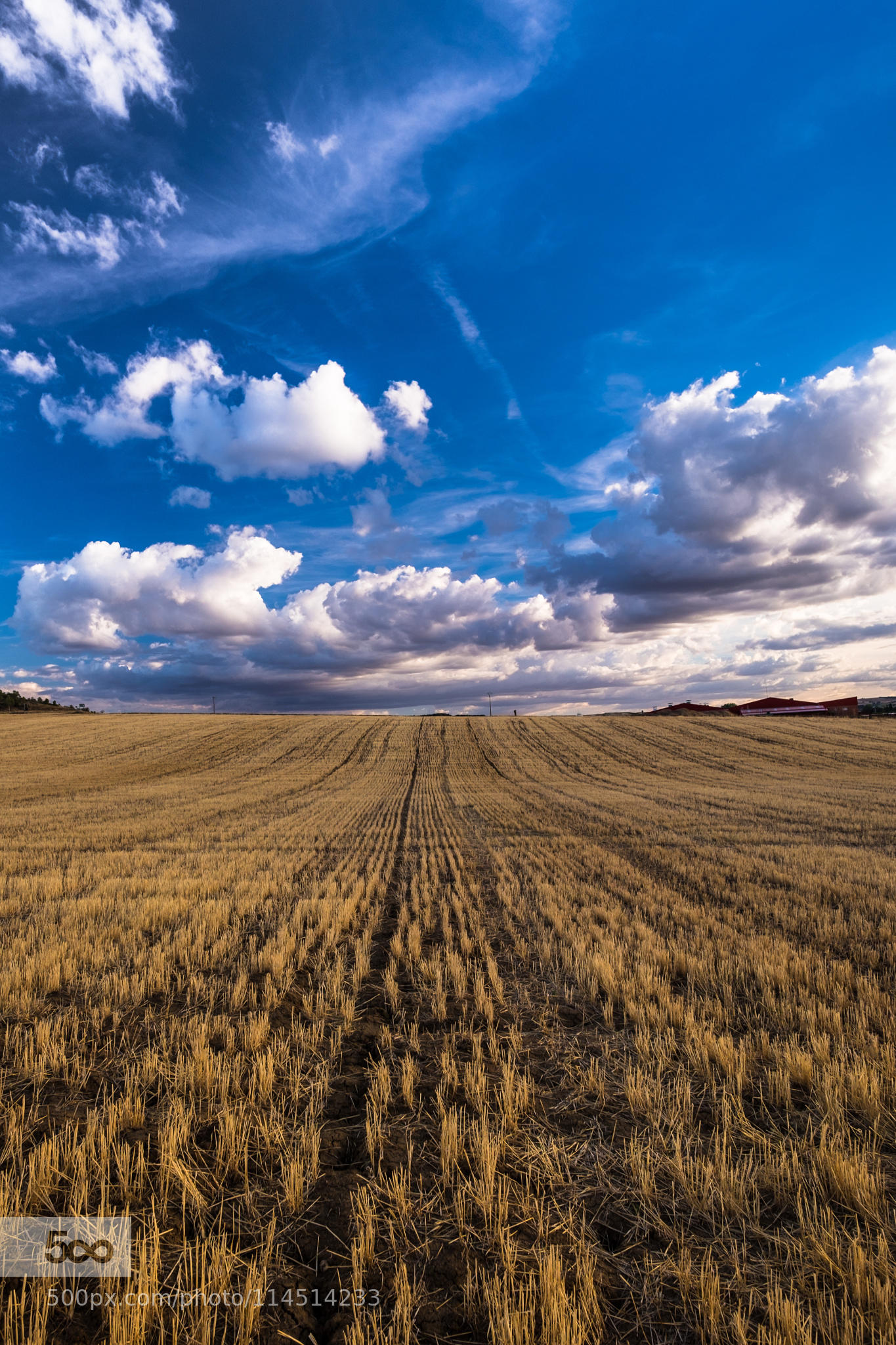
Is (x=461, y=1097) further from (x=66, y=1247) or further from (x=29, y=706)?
(x=29, y=706)

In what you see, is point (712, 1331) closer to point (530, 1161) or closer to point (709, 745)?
point (530, 1161)

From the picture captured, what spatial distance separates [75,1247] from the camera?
10.1ft

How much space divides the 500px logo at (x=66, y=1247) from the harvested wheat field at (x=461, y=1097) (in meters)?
0.13

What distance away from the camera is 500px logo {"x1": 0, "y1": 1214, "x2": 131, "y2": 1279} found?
2.91 metres

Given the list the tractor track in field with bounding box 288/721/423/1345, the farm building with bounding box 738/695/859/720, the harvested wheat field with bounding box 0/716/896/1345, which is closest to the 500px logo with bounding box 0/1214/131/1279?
the harvested wheat field with bounding box 0/716/896/1345

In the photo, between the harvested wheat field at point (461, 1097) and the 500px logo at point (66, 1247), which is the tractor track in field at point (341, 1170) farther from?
the 500px logo at point (66, 1247)

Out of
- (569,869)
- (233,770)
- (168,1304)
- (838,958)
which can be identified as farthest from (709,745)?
(168,1304)

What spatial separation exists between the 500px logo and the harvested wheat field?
0.13 meters

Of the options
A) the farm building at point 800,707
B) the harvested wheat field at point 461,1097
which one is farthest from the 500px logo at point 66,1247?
the farm building at point 800,707

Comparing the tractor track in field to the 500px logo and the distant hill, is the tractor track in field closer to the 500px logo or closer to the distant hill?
the 500px logo

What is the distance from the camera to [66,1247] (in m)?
3.07

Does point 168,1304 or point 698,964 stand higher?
point 168,1304

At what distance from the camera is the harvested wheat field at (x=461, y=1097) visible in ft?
9.25

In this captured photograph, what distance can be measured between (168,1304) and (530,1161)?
2098 millimetres
